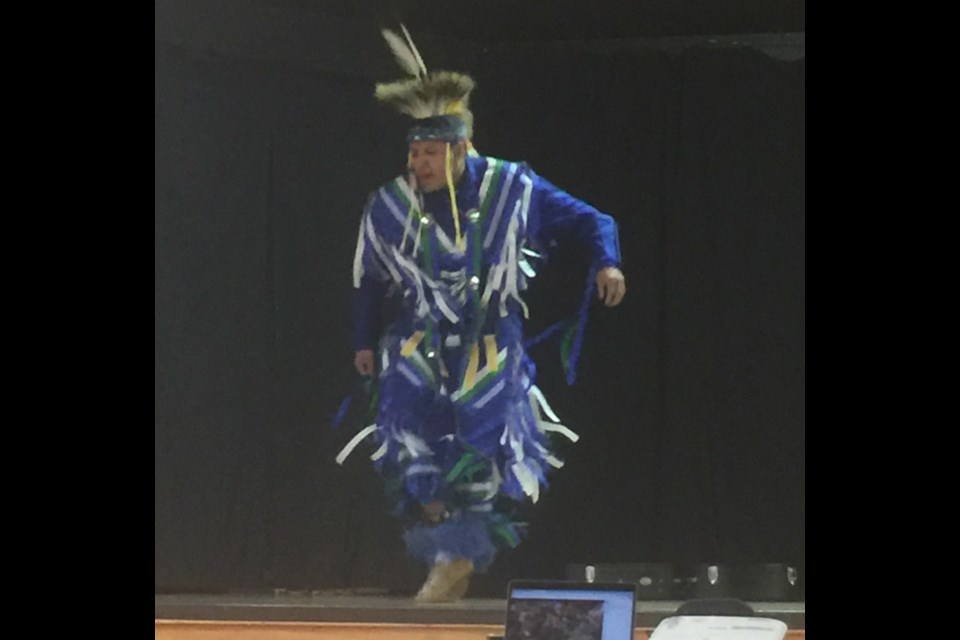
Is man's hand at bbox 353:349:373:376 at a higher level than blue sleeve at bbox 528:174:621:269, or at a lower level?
lower

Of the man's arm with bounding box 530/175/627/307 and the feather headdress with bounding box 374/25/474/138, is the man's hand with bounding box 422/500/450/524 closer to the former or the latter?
the man's arm with bounding box 530/175/627/307

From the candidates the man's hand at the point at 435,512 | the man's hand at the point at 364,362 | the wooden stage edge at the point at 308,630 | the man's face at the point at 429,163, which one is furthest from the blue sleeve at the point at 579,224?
the wooden stage edge at the point at 308,630

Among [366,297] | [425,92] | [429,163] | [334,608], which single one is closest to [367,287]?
[366,297]

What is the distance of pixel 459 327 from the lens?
6.18 feet

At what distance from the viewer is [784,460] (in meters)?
1.81

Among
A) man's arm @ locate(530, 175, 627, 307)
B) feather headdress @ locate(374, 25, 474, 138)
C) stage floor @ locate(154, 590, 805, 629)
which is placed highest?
feather headdress @ locate(374, 25, 474, 138)

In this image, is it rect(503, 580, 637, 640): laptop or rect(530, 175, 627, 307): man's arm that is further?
rect(530, 175, 627, 307): man's arm

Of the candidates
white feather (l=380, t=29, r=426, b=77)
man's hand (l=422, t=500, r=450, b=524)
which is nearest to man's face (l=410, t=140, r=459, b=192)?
white feather (l=380, t=29, r=426, b=77)

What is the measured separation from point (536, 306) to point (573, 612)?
1.82 ft

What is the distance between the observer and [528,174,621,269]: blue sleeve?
6.09ft

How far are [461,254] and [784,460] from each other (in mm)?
629
